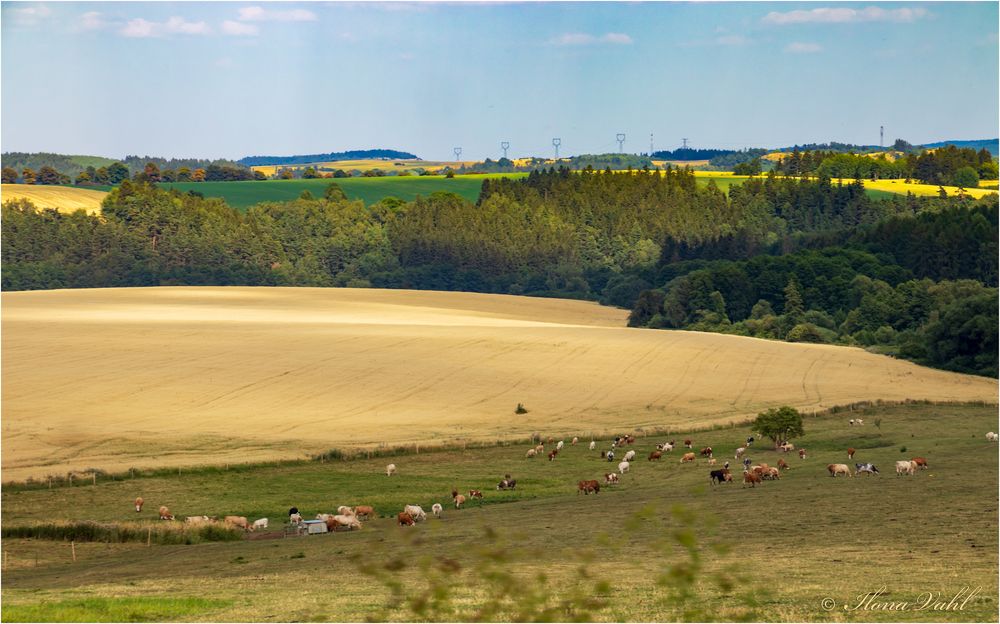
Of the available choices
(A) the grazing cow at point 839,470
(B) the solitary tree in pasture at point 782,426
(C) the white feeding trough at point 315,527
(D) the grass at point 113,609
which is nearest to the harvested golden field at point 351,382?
(B) the solitary tree in pasture at point 782,426

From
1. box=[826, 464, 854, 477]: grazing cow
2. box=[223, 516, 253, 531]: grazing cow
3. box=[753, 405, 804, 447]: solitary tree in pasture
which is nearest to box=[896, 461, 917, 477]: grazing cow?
box=[826, 464, 854, 477]: grazing cow

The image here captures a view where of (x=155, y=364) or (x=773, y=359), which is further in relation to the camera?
(x=773, y=359)

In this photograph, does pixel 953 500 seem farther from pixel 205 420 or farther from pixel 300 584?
pixel 205 420

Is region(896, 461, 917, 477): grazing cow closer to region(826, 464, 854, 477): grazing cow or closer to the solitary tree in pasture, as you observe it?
region(826, 464, 854, 477): grazing cow

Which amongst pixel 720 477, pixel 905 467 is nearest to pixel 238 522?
pixel 720 477

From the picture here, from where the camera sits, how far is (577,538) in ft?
103

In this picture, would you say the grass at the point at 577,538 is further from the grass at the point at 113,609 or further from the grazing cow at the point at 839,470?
the grazing cow at the point at 839,470

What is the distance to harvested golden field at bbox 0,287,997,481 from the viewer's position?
5616 cm

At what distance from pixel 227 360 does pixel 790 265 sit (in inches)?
3286

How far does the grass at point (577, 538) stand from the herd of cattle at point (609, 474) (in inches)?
21.1

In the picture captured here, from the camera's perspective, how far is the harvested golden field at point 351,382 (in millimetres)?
56156

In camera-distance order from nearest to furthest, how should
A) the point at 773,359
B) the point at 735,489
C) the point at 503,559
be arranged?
the point at 503,559 < the point at 735,489 < the point at 773,359

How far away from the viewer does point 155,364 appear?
76938 millimetres

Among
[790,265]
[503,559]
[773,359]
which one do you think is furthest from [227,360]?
[790,265]
